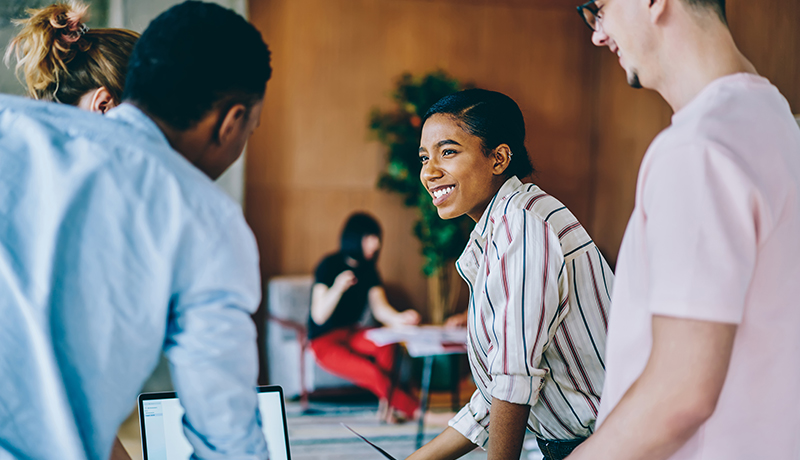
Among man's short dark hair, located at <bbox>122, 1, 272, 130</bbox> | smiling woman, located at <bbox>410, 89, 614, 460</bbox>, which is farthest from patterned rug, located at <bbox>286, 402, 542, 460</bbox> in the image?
man's short dark hair, located at <bbox>122, 1, 272, 130</bbox>

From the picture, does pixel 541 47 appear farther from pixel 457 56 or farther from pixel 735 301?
pixel 735 301

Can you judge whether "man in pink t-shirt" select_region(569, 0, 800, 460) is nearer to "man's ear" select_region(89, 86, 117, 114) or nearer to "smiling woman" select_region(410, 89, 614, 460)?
"smiling woman" select_region(410, 89, 614, 460)

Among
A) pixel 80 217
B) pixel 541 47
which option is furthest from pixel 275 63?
pixel 80 217

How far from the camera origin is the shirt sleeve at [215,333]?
0.70 m

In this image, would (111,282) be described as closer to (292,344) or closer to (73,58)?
(73,58)

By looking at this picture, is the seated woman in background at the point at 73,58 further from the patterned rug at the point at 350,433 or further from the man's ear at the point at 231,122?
the patterned rug at the point at 350,433

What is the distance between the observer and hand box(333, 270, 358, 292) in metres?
4.75

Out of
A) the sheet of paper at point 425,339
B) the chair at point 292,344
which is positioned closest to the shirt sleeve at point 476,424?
the sheet of paper at point 425,339

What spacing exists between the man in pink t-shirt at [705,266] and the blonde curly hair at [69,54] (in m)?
0.90

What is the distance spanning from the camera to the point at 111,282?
681 mm

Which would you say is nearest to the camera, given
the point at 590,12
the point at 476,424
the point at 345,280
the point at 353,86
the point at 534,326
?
the point at 590,12

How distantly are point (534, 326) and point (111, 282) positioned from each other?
2.14ft

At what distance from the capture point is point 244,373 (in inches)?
28.5

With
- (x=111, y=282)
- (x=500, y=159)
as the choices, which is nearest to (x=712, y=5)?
(x=500, y=159)
